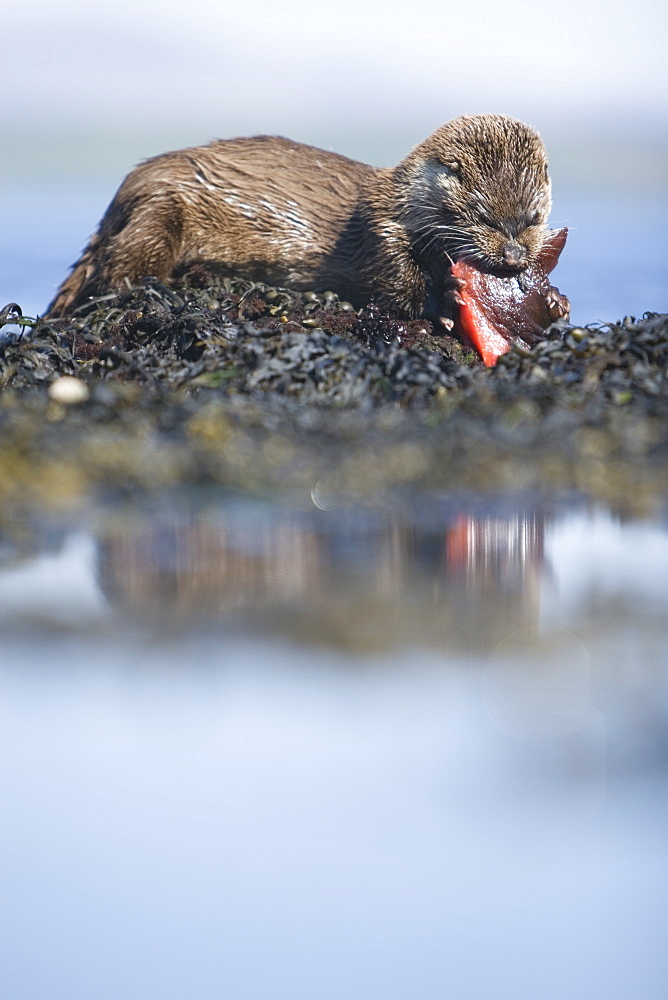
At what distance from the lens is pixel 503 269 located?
5.52m

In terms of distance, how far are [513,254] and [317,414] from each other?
2202 millimetres

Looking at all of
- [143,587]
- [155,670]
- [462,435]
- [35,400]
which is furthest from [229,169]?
[155,670]

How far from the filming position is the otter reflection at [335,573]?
2850mm

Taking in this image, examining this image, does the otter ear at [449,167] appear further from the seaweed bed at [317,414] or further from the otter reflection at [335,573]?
the otter reflection at [335,573]

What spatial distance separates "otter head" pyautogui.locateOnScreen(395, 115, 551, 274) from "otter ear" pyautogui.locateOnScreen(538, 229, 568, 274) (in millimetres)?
30

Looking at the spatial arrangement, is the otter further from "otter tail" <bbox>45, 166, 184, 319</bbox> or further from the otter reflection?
the otter reflection

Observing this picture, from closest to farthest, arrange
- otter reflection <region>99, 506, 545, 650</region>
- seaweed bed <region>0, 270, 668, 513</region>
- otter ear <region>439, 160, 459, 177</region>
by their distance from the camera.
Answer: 1. otter reflection <region>99, 506, 545, 650</region>
2. seaweed bed <region>0, 270, 668, 513</region>
3. otter ear <region>439, 160, 459, 177</region>

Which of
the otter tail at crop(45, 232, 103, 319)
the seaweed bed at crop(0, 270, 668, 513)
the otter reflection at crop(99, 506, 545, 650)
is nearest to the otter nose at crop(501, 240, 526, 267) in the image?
the seaweed bed at crop(0, 270, 668, 513)

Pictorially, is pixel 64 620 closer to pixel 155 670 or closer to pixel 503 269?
pixel 155 670

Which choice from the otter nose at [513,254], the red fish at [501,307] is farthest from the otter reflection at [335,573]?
the otter nose at [513,254]

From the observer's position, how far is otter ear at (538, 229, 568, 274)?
5730 millimetres

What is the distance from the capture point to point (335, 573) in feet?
10.0

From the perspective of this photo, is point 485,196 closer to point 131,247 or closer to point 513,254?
point 513,254

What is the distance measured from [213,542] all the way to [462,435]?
85 cm
